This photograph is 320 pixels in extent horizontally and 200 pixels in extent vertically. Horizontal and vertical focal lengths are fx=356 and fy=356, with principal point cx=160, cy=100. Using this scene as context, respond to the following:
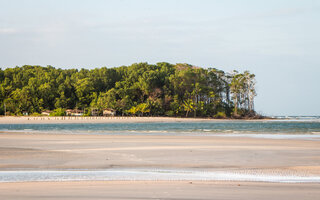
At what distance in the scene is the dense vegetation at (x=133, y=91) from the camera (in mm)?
91562

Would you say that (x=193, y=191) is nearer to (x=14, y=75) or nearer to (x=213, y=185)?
(x=213, y=185)

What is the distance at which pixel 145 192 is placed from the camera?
20.2 feet

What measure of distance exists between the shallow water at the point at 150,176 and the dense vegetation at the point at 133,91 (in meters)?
80.9

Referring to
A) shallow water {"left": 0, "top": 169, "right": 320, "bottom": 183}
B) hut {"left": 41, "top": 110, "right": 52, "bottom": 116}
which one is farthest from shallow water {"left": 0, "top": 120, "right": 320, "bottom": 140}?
hut {"left": 41, "top": 110, "right": 52, "bottom": 116}

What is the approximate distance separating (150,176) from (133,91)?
8908cm

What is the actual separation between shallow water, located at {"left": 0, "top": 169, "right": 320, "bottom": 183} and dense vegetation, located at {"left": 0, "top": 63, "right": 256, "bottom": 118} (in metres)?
80.9

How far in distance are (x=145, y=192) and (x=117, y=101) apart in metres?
86.9

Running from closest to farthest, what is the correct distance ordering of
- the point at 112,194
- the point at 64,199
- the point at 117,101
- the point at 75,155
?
the point at 64,199 < the point at 112,194 < the point at 75,155 < the point at 117,101

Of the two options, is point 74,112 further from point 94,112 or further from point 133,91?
point 133,91

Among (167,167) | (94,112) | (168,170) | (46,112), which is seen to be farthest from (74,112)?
(168,170)

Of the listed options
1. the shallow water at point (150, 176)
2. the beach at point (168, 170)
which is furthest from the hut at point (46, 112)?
the shallow water at point (150, 176)

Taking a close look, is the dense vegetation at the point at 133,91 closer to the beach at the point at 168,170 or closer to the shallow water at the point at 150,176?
the beach at the point at 168,170

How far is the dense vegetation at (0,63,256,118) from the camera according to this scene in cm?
9156

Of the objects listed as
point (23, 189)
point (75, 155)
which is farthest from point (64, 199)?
point (75, 155)
